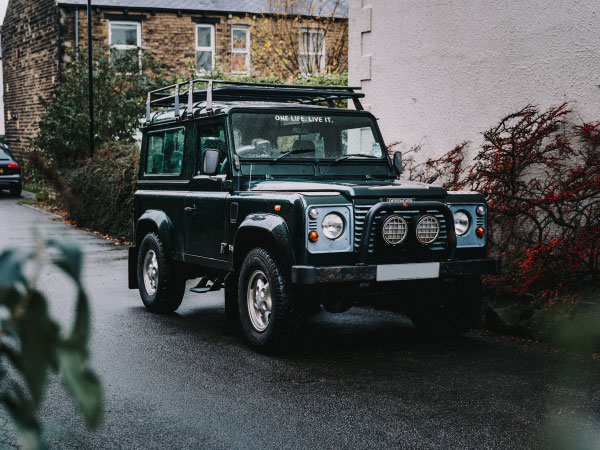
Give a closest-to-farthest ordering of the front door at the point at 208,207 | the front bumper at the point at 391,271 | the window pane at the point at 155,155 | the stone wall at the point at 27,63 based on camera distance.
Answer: the front bumper at the point at 391,271
the front door at the point at 208,207
the window pane at the point at 155,155
the stone wall at the point at 27,63

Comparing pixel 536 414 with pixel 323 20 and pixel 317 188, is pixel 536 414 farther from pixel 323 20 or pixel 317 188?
pixel 323 20

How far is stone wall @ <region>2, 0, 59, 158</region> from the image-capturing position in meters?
26.9

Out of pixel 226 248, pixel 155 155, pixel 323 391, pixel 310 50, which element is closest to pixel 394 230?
pixel 323 391

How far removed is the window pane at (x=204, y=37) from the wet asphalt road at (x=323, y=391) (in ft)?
71.2

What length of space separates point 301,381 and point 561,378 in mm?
4734

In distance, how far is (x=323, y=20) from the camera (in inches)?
1007

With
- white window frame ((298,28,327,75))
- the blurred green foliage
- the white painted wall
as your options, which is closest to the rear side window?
the white painted wall

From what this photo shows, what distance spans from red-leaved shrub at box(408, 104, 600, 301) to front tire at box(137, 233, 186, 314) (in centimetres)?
317

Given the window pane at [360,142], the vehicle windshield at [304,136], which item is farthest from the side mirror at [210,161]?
the window pane at [360,142]

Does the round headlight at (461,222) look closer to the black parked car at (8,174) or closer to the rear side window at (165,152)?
the rear side window at (165,152)

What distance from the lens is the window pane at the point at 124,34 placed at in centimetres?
2727

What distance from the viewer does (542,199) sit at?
25.6ft

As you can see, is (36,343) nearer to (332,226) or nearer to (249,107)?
(332,226)

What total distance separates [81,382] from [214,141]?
7.05 meters
